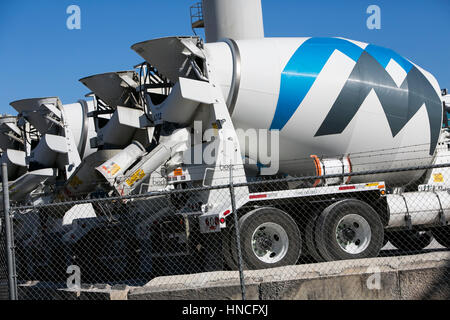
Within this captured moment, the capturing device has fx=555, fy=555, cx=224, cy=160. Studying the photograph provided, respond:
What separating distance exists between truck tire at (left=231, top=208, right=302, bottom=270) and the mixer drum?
1.77m

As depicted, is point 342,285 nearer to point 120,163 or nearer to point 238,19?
point 120,163

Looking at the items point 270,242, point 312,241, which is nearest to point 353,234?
point 312,241

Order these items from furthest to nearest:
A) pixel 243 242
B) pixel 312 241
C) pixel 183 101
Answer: pixel 183 101 < pixel 312 241 < pixel 243 242

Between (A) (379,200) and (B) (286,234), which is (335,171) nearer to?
(A) (379,200)

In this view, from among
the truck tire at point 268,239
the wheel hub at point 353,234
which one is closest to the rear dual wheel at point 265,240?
the truck tire at point 268,239

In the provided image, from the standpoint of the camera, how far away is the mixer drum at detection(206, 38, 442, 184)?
9664mm

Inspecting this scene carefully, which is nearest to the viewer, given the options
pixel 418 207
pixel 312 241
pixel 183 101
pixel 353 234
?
pixel 312 241

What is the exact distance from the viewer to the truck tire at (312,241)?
904cm

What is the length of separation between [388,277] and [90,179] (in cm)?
673

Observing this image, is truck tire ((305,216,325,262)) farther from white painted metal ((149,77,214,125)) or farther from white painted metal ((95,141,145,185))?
white painted metal ((95,141,145,185))

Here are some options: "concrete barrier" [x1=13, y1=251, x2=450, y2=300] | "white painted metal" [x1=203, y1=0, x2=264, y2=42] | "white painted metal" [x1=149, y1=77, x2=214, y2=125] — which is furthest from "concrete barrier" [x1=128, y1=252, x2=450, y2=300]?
"white painted metal" [x1=203, y1=0, x2=264, y2=42]

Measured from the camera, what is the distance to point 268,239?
873 centimetres

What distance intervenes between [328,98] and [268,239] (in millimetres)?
2921

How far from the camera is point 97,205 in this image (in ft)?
36.9
